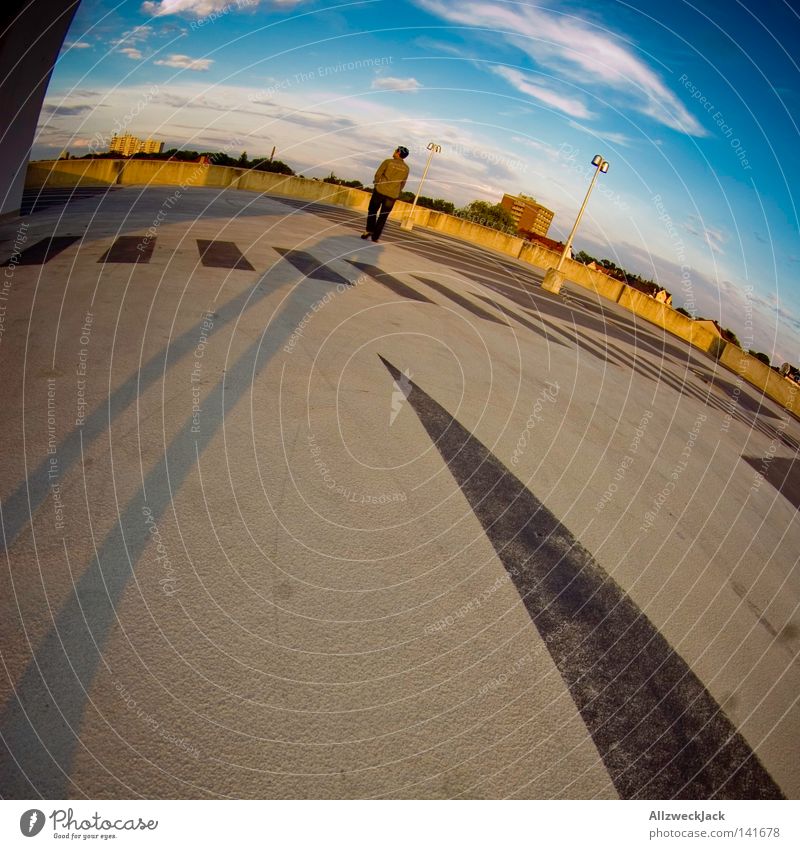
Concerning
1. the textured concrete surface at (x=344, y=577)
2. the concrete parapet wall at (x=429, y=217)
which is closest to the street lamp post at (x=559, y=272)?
the concrete parapet wall at (x=429, y=217)

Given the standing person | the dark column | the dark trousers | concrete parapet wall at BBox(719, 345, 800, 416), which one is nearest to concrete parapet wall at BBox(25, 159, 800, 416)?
concrete parapet wall at BBox(719, 345, 800, 416)

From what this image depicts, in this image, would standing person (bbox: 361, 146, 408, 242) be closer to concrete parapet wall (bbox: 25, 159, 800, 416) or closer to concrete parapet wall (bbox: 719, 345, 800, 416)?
concrete parapet wall (bbox: 25, 159, 800, 416)

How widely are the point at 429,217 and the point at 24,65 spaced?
3585cm

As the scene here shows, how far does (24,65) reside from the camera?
6496mm

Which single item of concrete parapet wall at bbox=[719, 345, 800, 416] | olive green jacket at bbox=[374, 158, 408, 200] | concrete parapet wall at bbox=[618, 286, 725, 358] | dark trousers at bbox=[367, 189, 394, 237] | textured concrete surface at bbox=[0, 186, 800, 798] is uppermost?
concrete parapet wall at bbox=[618, 286, 725, 358]

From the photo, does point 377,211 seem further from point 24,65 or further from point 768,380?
point 768,380

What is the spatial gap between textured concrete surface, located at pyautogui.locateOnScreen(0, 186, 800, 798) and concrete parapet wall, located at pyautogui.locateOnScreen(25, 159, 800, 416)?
36.5ft

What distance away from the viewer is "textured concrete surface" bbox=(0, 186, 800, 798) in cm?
176

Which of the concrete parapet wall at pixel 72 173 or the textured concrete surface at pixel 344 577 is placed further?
the concrete parapet wall at pixel 72 173

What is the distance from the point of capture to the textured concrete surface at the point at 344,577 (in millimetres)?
1762

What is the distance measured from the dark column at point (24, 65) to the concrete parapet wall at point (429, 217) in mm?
4777

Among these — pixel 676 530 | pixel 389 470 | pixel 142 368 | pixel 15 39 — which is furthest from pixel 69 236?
pixel 676 530

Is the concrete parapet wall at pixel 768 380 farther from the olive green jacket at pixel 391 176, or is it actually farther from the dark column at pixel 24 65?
the dark column at pixel 24 65
